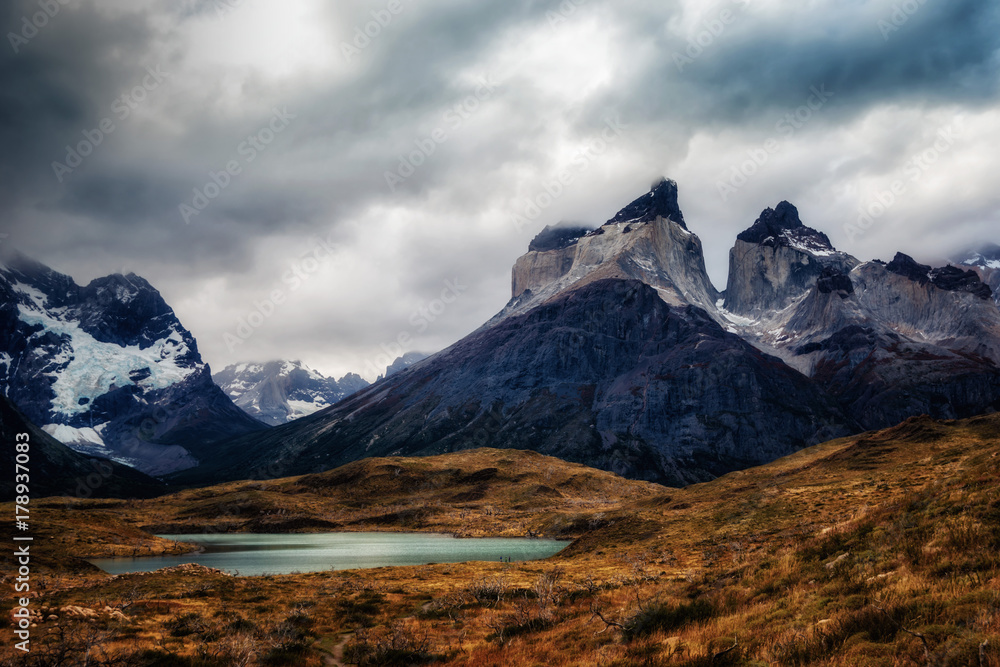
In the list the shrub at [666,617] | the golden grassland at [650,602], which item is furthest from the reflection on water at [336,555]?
the shrub at [666,617]

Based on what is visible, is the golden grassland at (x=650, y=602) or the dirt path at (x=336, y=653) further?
the dirt path at (x=336, y=653)

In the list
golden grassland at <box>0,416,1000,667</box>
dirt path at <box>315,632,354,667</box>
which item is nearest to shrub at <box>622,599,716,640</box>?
golden grassland at <box>0,416,1000,667</box>

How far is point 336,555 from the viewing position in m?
88.7

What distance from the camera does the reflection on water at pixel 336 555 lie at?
74812 mm

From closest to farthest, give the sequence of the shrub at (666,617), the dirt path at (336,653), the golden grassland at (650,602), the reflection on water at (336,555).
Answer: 1. the golden grassland at (650,602)
2. the shrub at (666,617)
3. the dirt path at (336,653)
4. the reflection on water at (336,555)

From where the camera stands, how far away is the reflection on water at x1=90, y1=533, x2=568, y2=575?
74812 mm

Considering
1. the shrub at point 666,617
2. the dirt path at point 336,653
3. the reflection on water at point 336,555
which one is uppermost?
the shrub at point 666,617

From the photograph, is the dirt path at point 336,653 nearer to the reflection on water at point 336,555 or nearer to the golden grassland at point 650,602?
the golden grassland at point 650,602

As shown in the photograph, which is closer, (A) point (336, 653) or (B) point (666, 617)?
(B) point (666, 617)

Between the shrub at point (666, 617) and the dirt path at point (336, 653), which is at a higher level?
the shrub at point (666, 617)

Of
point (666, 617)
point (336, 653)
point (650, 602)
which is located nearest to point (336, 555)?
point (336, 653)

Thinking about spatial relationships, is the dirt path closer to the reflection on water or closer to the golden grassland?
the golden grassland

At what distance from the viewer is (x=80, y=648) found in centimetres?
2191

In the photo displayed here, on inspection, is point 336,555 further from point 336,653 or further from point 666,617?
point 666,617
